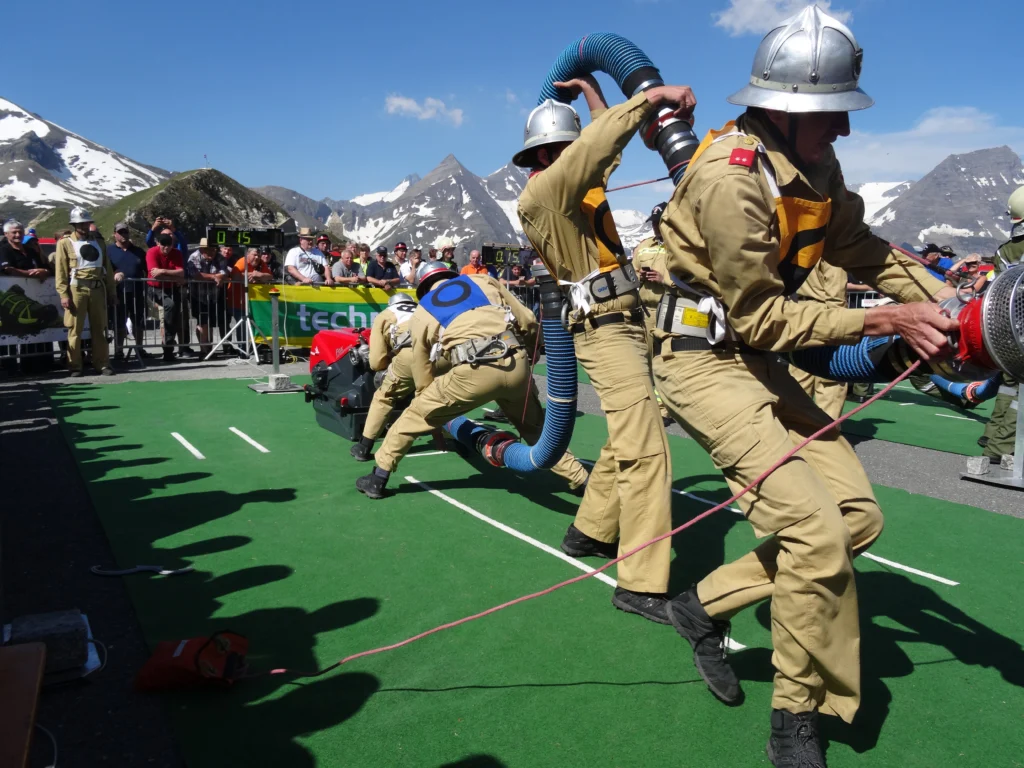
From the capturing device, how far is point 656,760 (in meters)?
2.55

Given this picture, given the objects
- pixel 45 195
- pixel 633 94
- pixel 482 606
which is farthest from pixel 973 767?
pixel 45 195

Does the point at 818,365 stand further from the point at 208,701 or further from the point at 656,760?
the point at 208,701

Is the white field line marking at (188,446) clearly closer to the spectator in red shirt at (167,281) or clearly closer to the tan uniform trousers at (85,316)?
the tan uniform trousers at (85,316)

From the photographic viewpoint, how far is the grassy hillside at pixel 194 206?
89.4 ft

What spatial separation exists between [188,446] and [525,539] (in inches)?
151

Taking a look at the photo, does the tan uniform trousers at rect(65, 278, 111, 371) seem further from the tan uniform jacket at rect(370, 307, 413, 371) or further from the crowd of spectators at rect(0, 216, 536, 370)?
the tan uniform jacket at rect(370, 307, 413, 371)

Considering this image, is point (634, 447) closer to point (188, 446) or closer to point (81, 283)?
point (188, 446)

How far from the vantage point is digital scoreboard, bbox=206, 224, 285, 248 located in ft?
37.7

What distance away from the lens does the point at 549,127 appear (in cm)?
411

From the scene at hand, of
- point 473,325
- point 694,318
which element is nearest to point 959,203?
point 473,325

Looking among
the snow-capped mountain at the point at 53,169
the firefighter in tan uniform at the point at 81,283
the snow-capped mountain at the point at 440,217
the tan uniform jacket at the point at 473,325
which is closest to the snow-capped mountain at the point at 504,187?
the snow-capped mountain at the point at 440,217

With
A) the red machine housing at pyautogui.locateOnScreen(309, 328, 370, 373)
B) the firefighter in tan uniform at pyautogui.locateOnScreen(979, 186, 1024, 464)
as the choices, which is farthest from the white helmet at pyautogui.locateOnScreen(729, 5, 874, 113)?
the red machine housing at pyautogui.locateOnScreen(309, 328, 370, 373)

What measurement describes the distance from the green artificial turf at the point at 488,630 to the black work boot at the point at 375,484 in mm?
101

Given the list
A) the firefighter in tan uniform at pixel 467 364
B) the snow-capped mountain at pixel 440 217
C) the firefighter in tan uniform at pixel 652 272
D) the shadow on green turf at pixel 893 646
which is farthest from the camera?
the snow-capped mountain at pixel 440 217
